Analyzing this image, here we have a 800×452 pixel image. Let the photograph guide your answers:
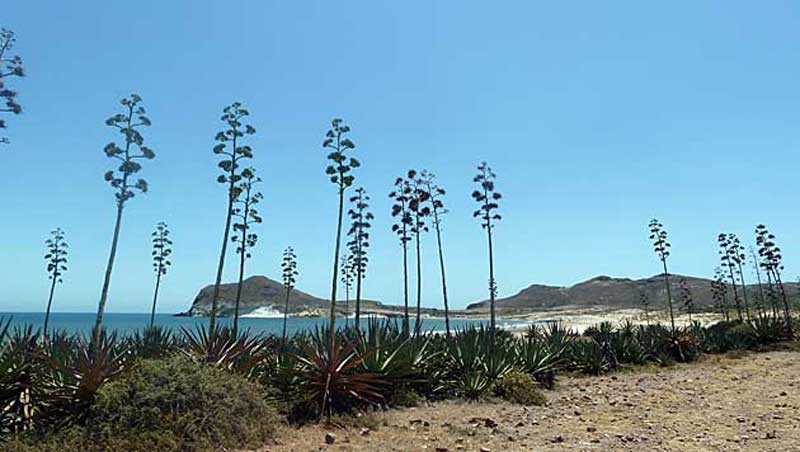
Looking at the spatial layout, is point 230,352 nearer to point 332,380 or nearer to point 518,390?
point 332,380

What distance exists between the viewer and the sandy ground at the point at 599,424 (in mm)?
8086

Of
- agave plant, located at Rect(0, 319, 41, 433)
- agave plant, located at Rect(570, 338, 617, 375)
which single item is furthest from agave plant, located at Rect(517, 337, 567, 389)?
agave plant, located at Rect(0, 319, 41, 433)

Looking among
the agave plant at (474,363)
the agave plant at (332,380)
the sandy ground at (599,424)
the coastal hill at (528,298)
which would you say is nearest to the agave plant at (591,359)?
the sandy ground at (599,424)

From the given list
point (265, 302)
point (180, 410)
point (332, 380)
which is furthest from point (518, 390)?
point (265, 302)

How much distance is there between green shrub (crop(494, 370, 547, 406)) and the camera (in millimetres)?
11836

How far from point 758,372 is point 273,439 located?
15.7 metres

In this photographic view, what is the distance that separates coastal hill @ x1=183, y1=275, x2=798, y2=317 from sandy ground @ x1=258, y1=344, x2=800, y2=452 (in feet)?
340

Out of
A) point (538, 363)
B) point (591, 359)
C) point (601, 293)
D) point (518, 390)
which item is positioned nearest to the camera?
point (518, 390)

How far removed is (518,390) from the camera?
12.1 meters

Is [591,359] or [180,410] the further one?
[591,359]

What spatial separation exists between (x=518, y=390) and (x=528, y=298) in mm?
151495

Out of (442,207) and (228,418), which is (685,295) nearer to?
(442,207)

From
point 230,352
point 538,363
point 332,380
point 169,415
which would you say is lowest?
point 169,415

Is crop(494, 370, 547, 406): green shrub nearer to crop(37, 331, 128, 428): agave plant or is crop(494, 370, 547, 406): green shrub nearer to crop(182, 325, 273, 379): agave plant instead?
crop(182, 325, 273, 379): agave plant
